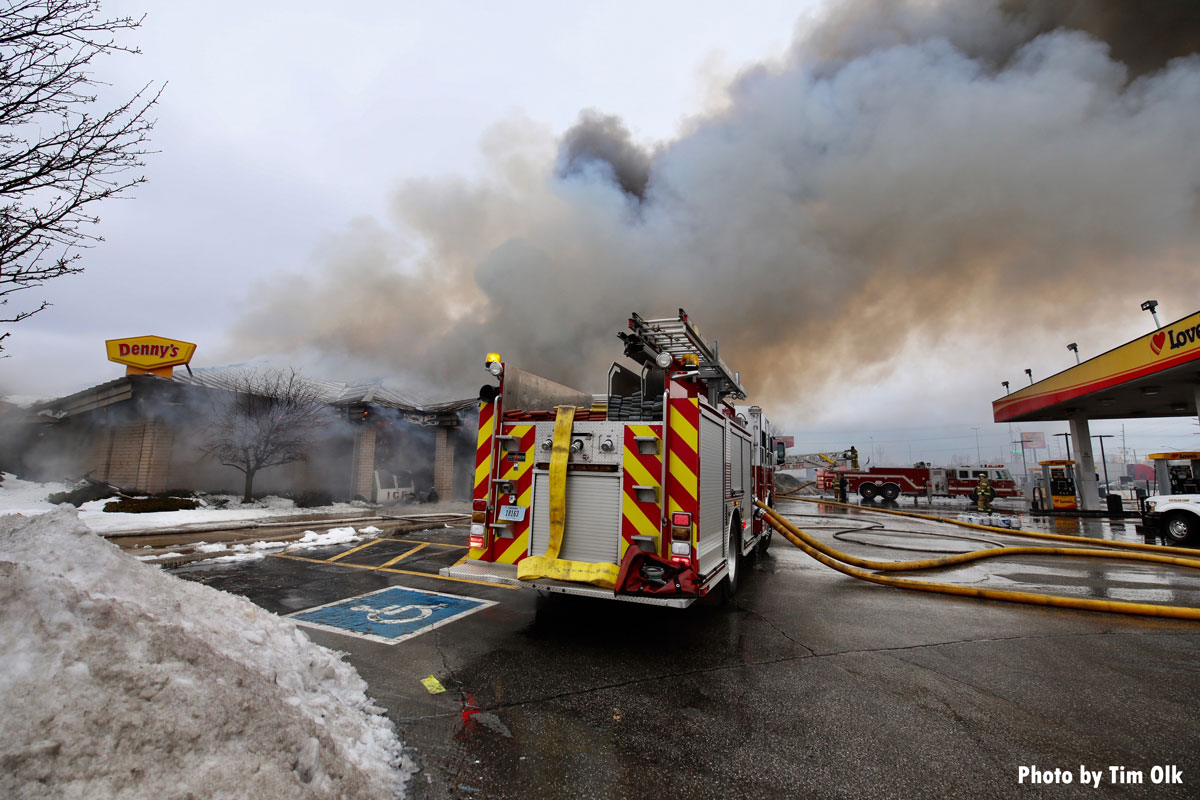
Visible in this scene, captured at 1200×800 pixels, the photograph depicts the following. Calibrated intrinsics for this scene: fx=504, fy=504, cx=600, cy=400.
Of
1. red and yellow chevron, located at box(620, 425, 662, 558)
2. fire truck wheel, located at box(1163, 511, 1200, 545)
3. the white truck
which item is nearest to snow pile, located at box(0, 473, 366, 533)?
red and yellow chevron, located at box(620, 425, 662, 558)

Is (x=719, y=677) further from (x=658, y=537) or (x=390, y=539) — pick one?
(x=390, y=539)

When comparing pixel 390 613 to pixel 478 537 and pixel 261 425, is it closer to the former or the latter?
pixel 478 537

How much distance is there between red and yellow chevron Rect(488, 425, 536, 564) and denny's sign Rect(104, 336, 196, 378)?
16.5 m

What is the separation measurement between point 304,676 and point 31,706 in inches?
44.9

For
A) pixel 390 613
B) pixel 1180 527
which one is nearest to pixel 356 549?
pixel 390 613

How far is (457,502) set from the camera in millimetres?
20641

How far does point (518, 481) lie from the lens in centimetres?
468

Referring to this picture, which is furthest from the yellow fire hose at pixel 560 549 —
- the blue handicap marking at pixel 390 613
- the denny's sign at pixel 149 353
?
the denny's sign at pixel 149 353

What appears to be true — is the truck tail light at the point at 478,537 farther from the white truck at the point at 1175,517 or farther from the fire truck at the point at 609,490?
the white truck at the point at 1175,517

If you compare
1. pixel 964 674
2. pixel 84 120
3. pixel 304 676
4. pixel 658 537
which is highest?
pixel 84 120

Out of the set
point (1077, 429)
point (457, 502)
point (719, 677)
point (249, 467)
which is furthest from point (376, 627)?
point (1077, 429)

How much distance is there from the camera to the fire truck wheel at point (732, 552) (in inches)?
213

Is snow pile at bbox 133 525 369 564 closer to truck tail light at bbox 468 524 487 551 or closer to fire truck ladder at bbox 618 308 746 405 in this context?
truck tail light at bbox 468 524 487 551

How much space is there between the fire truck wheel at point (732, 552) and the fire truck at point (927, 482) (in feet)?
74.4
